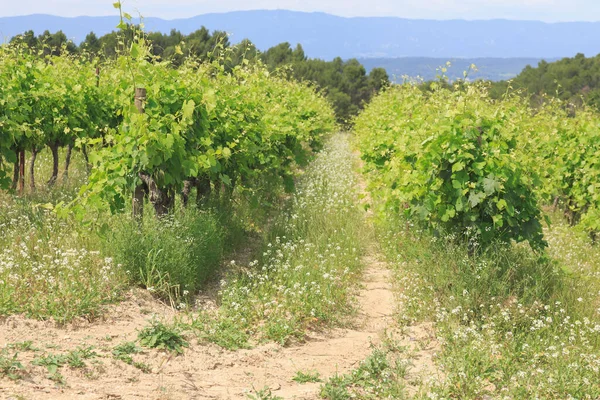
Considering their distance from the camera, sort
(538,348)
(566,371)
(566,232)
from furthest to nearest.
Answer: (566,232)
(538,348)
(566,371)

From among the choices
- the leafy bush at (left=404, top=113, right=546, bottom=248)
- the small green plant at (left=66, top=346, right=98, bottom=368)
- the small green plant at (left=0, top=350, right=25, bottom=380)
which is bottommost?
the small green plant at (left=66, top=346, right=98, bottom=368)

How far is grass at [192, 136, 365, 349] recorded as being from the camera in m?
5.02

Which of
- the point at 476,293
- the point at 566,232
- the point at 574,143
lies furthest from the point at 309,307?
the point at 574,143

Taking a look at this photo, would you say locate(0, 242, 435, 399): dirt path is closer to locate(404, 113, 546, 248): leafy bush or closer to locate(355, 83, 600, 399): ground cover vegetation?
locate(355, 83, 600, 399): ground cover vegetation

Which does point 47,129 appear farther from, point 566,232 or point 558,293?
point 566,232

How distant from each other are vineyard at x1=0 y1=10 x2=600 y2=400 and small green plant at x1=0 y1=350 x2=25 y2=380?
0.6 inches

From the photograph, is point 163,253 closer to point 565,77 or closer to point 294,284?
point 294,284

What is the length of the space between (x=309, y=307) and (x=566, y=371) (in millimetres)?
2173

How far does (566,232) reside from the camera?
965 cm

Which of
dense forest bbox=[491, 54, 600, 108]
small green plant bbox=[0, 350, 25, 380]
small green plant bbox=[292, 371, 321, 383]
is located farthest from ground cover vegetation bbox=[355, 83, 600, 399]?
dense forest bbox=[491, 54, 600, 108]

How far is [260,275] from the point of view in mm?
6023

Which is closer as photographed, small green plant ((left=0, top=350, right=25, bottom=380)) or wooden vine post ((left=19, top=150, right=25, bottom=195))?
small green plant ((left=0, top=350, right=25, bottom=380))

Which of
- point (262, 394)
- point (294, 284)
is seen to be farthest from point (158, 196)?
point (262, 394)

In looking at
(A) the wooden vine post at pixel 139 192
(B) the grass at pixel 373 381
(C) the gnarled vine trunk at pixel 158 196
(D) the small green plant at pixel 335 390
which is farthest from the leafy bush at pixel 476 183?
(A) the wooden vine post at pixel 139 192
